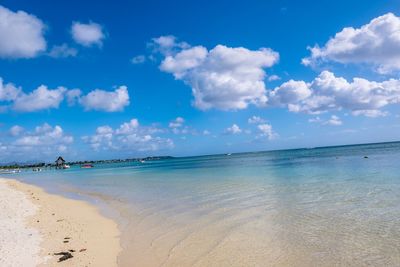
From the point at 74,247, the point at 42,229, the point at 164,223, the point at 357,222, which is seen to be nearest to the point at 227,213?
the point at 164,223

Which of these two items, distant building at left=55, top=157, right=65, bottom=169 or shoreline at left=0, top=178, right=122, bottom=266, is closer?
shoreline at left=0, top=178, right=122, bottom=266

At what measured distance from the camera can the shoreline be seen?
9367 mm

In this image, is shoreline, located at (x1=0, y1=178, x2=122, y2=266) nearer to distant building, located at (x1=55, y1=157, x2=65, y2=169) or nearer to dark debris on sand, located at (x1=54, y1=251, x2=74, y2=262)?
dark debris on sand, located at (x1=54, y1=251, x2=74, y2=262)

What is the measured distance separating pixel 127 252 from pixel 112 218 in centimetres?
641

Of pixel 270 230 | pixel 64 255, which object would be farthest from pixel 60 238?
pixel 270 230

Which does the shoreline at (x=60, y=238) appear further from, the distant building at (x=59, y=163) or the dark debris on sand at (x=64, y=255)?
the distant building at (x=59, y=163)

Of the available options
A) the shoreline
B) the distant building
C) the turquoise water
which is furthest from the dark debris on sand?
the distant building

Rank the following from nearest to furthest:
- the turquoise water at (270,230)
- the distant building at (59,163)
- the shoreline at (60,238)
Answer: the turquoise water at (270,230)
the shoreline at (60,238)
the distant building at (59,163)

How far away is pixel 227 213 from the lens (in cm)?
1489

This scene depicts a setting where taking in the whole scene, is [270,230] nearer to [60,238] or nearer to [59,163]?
[60,238]

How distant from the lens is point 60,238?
38.6 feet

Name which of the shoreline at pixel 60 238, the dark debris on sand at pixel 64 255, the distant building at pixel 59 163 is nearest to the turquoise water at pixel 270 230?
the shoreline at pixel 60 238

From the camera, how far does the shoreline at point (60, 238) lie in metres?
9.37

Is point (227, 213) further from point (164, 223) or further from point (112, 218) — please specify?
point (112, 218)
